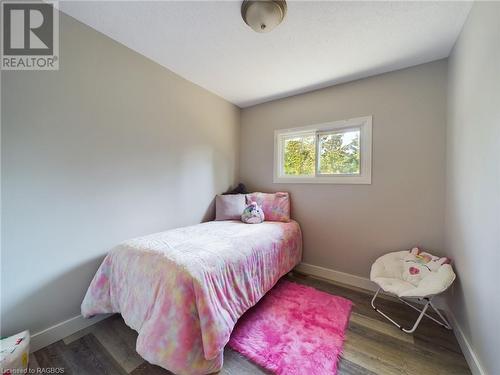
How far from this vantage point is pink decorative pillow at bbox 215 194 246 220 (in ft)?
8.69

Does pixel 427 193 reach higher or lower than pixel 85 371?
higher

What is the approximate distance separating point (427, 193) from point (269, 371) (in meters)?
2.09

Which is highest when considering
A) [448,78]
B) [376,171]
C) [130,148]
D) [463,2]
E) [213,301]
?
[463,2]

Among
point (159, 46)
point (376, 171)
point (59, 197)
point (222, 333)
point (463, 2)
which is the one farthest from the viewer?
point (376, 171)

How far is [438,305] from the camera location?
1841 mm

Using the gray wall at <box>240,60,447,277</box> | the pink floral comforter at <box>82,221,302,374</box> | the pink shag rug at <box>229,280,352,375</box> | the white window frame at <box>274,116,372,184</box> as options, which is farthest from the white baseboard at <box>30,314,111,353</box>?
the white window frame at <box>274,116,372,184</box>

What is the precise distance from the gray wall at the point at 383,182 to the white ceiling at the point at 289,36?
0.71ft

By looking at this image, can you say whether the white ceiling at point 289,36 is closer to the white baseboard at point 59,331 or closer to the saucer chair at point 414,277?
the saucer chair at point 414,277

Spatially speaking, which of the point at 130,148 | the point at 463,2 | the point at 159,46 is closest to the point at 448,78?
the point at 463,2

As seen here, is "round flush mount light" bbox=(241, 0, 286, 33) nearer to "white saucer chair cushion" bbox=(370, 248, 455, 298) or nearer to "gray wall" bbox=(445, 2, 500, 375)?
"gray wall" bbox=(445, 2, 500, 375)

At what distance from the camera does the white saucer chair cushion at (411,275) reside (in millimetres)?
1451

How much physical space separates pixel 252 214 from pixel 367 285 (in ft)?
5.01

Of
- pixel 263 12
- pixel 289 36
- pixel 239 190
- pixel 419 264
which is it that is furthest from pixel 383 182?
pixel 263 12

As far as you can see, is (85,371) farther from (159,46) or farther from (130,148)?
(159,46)
